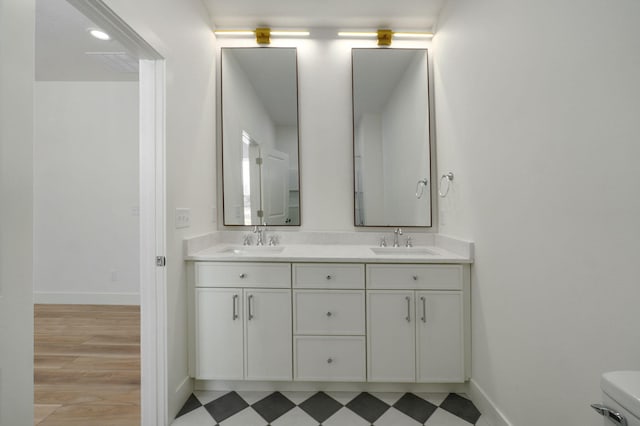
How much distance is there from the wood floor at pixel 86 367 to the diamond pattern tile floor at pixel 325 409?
0.41m

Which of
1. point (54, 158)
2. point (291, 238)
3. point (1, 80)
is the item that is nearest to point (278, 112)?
point (291, 238)

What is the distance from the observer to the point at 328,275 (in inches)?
70.1

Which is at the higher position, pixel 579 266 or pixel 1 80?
pixel 1 80

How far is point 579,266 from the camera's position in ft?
3.29

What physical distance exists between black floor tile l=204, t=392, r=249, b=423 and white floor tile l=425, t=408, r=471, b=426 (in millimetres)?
1114

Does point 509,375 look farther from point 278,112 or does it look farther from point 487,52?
point 278,112

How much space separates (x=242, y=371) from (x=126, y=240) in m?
2.43

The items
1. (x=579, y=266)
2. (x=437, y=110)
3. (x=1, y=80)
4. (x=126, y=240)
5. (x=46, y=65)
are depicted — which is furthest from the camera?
(x=126, y=240)

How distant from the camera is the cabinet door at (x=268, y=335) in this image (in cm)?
176

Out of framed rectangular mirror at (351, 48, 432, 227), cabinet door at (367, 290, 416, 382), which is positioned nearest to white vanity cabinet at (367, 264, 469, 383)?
cabinet door at (367, 290, 416, 382)

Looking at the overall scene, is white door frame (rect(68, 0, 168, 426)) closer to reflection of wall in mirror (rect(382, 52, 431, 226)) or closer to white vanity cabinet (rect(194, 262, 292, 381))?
white vanity cabinet (rect(194, 262, 292, 381))

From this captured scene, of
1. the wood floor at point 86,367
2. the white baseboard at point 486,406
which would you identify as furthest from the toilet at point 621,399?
the wood floor at point 86,367

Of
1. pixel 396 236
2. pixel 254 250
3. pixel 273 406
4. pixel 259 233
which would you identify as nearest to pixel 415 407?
pixel 273 406

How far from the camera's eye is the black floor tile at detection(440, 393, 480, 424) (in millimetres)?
1590
